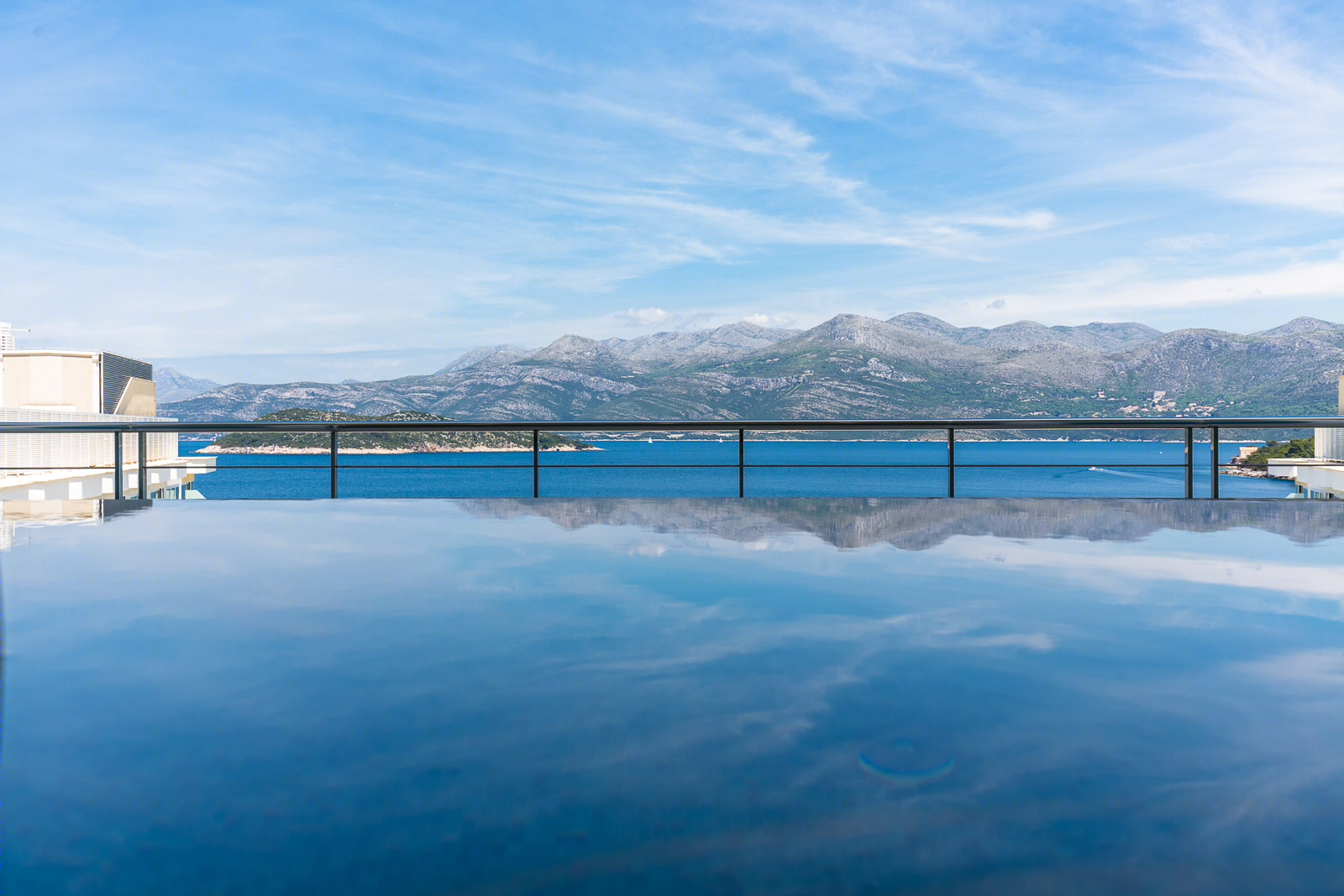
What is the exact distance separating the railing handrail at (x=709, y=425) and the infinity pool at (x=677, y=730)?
7.01ft

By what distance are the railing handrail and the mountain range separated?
5675 cm

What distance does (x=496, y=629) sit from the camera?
1.91 metres

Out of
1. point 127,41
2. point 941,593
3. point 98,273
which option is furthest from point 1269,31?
point 98,273

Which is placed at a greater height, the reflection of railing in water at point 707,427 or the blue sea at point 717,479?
the reflection of railing in water at point 707,427

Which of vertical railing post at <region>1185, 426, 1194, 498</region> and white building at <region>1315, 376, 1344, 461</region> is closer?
vertical railing post at <region>1185, 426, 1194, 498</region>

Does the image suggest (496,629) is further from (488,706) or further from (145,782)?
(145,782)

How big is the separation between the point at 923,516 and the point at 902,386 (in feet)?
283

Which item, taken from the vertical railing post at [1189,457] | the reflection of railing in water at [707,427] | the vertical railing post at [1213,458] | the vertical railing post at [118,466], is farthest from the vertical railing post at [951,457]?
the vertical railing post at [118,466]

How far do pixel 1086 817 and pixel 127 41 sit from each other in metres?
28.4

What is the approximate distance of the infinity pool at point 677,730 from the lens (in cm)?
86

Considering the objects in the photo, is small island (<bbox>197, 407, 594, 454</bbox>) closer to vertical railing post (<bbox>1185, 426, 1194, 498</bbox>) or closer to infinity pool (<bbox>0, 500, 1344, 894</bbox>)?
Result: infinity pool (<bbox>0, 500, 1344, 894</bbox>)

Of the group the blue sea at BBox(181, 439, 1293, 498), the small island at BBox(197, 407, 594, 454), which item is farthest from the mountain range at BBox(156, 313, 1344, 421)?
the small island at BBox(197, 407, 594, 454)

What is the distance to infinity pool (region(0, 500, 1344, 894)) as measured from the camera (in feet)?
2.84

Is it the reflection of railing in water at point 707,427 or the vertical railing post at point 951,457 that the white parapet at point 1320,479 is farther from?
the vertical railing post at point 951,457
